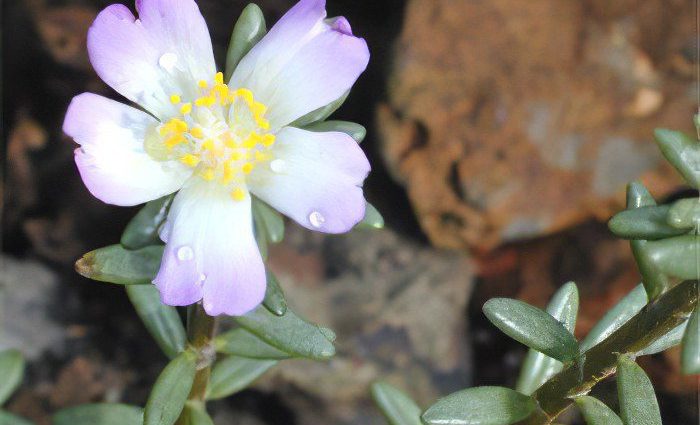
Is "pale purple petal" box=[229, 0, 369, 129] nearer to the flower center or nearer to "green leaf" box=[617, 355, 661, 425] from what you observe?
the flower center

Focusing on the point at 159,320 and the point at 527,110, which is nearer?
the point at 159,320

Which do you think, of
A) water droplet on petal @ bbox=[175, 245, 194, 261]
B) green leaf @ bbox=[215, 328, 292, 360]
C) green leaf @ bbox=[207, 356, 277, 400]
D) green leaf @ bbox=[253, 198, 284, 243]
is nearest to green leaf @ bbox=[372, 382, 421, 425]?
green leaf @ bbox=[207, 356, 277, 400]

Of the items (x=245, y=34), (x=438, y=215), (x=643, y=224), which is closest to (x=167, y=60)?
(x=245, y=34)

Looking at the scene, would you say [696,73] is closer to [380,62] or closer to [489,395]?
[380,62]

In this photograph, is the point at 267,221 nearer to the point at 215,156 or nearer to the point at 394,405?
the point at 215,156

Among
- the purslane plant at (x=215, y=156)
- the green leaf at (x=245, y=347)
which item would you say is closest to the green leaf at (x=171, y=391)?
the purslane plant at (x=215, y=156)

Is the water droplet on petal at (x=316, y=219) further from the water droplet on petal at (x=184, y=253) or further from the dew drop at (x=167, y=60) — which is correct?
the dew drop at (x=167, y=60)
